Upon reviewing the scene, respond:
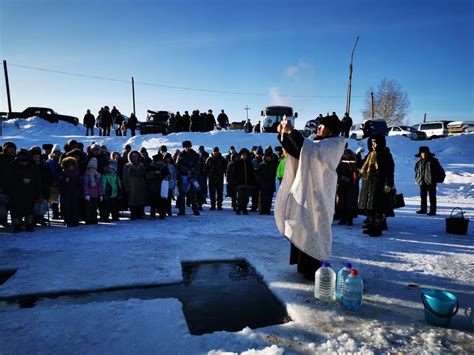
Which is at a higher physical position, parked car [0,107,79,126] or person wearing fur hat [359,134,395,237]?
parked car [0,107,79,126]

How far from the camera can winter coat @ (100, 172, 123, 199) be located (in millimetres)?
8125

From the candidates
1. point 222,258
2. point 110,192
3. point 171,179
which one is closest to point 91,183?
point 110,192

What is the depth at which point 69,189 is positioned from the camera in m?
7.46

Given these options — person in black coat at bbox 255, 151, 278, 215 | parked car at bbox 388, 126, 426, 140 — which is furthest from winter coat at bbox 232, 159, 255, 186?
parked car at bbox 388, 126, 426, 140

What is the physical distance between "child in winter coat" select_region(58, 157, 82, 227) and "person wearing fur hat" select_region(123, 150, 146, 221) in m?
1.23

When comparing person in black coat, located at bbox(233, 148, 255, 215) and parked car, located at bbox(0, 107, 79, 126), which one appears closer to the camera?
person in black coat, located at bbox(233, 148, 255, 215)

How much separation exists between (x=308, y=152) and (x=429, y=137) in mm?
28798

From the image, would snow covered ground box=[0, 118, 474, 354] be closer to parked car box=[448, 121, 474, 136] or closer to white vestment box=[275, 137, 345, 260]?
white vestment box=[275, 137, 345, 260]

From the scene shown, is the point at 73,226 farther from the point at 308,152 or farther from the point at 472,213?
the point at 472,213

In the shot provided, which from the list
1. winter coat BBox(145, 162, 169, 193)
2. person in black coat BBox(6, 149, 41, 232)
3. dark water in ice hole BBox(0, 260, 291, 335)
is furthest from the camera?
winter coat BBox(145, 162, 169, 193)

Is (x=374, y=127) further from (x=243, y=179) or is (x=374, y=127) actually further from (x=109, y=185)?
(x=109, y=185)

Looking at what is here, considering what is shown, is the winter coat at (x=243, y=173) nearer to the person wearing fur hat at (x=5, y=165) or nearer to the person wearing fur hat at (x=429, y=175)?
the person wearing fur hat at (x=429, y=175)

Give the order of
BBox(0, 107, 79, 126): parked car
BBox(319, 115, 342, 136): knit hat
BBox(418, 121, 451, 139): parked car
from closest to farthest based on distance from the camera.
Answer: BBox(319, 115, 342, 136): knit hat, BBox(418, 121, 451, 139): parked car, BBox(0, 107, 79, 126): parked car

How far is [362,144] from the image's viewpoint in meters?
23.2
